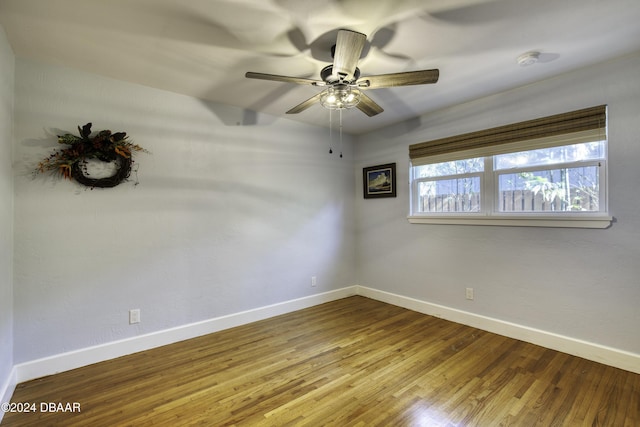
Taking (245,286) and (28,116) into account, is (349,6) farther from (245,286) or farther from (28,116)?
(245,286)

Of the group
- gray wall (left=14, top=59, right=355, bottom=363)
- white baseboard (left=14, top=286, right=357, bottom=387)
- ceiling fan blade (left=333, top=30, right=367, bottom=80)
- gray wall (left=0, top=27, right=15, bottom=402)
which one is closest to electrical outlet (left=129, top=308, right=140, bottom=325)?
gray wall (left=14, top=59, right=355, bottom=363)

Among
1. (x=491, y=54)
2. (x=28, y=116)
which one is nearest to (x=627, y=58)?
(x=491, y=54)

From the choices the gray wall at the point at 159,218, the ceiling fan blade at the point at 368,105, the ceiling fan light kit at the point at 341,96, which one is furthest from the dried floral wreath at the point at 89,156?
the ceiling fan blade at the point at 368,105

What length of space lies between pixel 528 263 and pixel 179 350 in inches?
132

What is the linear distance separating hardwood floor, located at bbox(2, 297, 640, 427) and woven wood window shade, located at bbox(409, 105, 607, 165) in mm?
1856

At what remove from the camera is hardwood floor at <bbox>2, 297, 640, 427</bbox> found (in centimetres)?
175

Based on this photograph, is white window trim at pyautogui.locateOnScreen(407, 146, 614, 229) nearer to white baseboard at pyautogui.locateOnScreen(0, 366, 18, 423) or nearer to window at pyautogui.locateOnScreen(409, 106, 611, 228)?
window at pyautogui.locateOnScreen(409, 106, 611, 228)

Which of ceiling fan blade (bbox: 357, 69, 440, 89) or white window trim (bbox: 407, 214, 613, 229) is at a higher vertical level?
ceiling fan blade (bbox: 357, 69, 440, 89)

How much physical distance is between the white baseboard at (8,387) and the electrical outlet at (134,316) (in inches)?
28.9

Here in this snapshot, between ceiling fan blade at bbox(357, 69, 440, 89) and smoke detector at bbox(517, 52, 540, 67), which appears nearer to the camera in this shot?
ceiling fan blade at bbox(357, 69, 440, 89)

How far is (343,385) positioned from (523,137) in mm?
2701

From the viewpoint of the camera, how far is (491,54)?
217 centimetres

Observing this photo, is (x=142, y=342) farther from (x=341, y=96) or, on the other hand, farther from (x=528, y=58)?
(x=528, y=58)

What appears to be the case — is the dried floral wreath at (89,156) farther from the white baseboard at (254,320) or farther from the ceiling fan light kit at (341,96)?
the ceiling fan light kit at (341,96)
